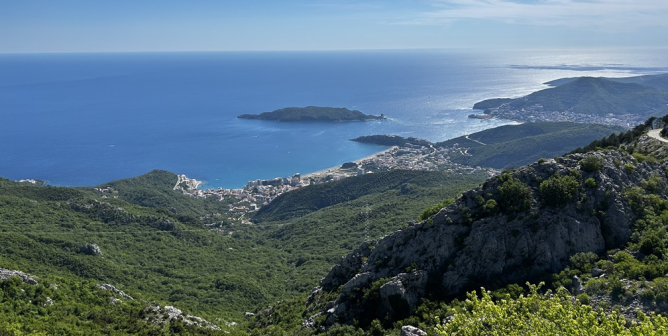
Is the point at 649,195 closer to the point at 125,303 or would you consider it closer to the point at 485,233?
the point at 485,233

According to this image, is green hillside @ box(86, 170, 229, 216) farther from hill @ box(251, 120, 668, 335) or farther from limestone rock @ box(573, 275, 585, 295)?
limestone rock @ box(573, 275, 585, 295)

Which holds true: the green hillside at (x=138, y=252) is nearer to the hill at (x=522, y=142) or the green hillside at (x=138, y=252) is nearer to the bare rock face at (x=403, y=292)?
the bare rock face at (x=403, y=292)

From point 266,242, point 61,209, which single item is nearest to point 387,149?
point 266,242

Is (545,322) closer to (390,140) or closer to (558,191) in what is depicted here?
(558,191)

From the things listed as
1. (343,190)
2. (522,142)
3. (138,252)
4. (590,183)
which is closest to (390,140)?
(522,142)

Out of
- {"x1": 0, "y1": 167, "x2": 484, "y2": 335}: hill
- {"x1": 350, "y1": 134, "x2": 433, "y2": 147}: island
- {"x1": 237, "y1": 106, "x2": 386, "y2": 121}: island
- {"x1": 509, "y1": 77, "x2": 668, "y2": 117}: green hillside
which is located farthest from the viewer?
{"x1": 237, "y1": 106, "x2": 386, "y2": 121}: island

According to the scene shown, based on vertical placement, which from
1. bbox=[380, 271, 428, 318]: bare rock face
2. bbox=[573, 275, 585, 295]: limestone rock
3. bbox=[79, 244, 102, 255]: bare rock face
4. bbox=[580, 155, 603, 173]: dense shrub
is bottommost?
bbox=[79, 244, 102, 255]: bare rock face

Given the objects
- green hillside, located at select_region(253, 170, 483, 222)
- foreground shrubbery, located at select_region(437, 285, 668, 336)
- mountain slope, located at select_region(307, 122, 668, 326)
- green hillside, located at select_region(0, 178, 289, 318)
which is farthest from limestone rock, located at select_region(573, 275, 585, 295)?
green hillside, located at select_region(253, 170, 483, 222)
